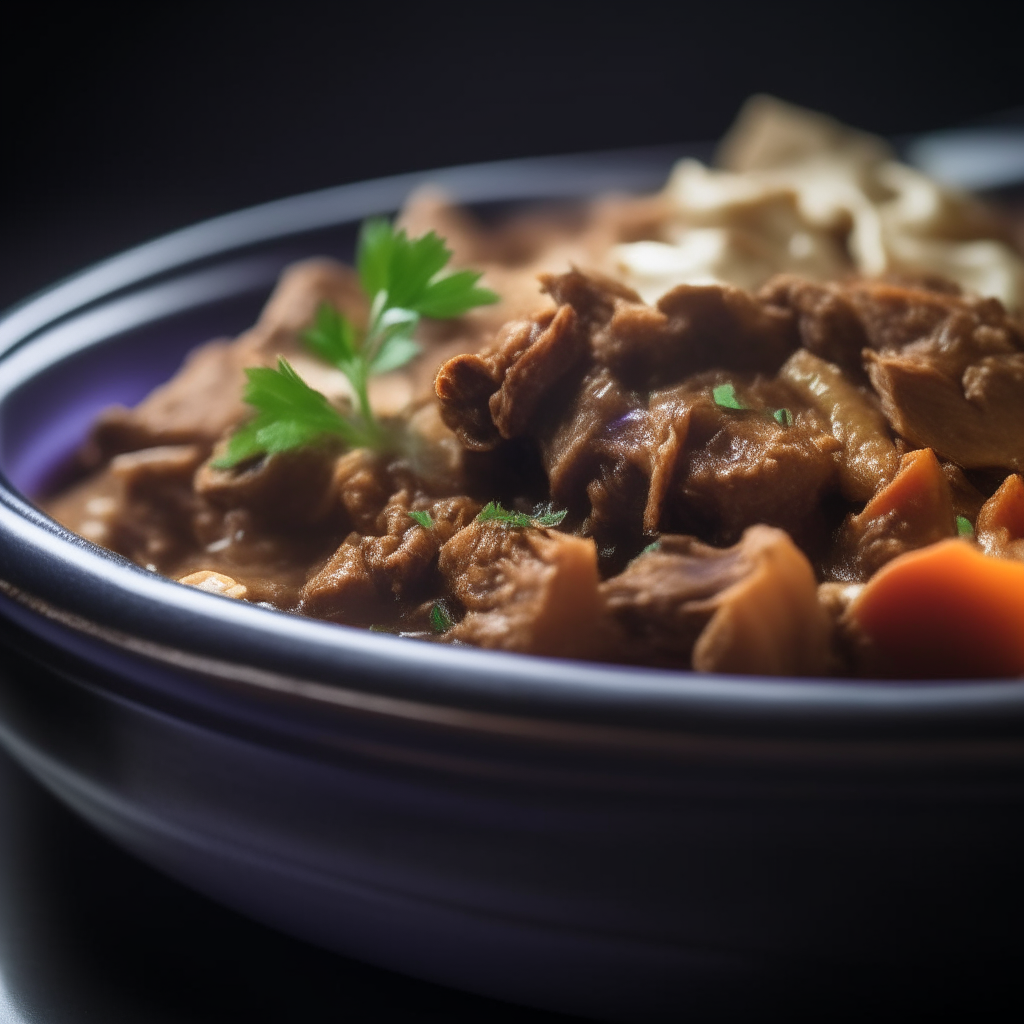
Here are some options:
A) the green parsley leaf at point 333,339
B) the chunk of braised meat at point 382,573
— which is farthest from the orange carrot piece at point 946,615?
the green parsley leaf at point 333,339

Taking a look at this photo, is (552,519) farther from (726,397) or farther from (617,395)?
(726,397)

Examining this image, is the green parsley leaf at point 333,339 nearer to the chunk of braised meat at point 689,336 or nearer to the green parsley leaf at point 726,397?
the chunk of braised meat at point 689,336

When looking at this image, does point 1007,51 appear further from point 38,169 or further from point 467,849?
point 467,849

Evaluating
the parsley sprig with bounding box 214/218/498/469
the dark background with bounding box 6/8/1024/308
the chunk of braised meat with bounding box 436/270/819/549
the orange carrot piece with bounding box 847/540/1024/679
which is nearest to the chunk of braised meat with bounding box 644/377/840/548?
the chunk of braised meat with bounding box 436/270/819/549

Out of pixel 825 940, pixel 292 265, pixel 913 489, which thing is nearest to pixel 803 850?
→ pixel 825 940

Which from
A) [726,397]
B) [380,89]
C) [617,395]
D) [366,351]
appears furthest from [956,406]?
[380,89]

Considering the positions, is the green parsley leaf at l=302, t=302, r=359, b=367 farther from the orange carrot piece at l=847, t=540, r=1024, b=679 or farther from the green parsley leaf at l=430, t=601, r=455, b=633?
the orange carrot piece at l=847, t=540, r=1024, b=679

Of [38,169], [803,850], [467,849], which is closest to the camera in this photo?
[803,850]
